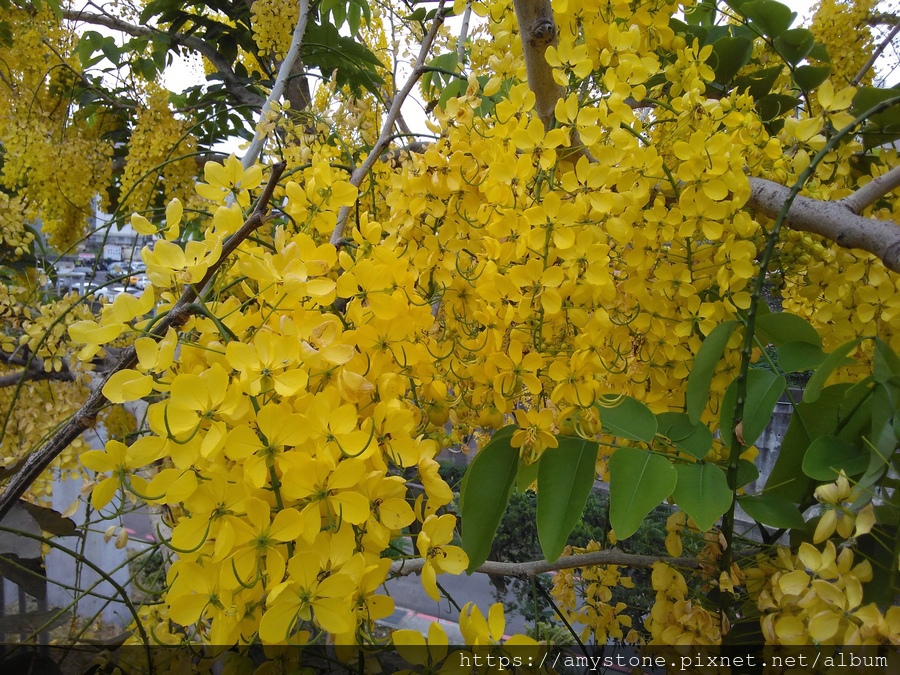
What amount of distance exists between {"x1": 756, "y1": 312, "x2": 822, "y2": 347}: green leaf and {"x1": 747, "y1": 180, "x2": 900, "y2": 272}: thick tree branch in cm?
9

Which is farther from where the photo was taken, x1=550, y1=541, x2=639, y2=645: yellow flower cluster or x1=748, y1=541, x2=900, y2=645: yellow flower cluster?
x1=550, y1=541, x2=639, y2=645: yellow flower cluster

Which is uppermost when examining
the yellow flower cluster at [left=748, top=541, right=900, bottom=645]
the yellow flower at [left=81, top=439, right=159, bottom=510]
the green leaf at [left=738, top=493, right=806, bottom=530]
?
the yellow flower at [left=81, top=439, right=159, bottom=510]

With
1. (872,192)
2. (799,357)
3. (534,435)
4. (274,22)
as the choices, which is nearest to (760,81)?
(872,192)

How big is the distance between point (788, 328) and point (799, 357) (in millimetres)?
35

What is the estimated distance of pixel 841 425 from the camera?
50 centimetres

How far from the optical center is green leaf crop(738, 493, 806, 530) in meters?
0.48

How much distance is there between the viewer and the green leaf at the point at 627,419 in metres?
0.51

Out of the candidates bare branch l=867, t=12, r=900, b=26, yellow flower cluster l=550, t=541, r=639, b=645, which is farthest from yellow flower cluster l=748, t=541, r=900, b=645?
bare branch l=867, t=12, r=900, b=26

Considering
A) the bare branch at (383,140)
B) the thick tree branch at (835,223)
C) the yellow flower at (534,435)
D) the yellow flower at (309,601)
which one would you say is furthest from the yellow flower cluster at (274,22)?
the yellow flower at (309,601)

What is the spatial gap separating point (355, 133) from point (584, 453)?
0.99 meters

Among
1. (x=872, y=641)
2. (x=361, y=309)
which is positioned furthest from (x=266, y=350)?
(x=872, y=641)

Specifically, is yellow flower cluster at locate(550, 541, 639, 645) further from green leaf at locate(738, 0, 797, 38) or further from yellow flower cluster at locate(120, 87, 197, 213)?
yellow flower cluster at locate(120, 87, 197, 213)

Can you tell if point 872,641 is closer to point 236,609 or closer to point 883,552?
point 883,552

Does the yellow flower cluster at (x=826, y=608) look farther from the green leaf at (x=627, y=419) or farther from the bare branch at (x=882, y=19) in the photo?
the bare branch at (x=882, y=19)
